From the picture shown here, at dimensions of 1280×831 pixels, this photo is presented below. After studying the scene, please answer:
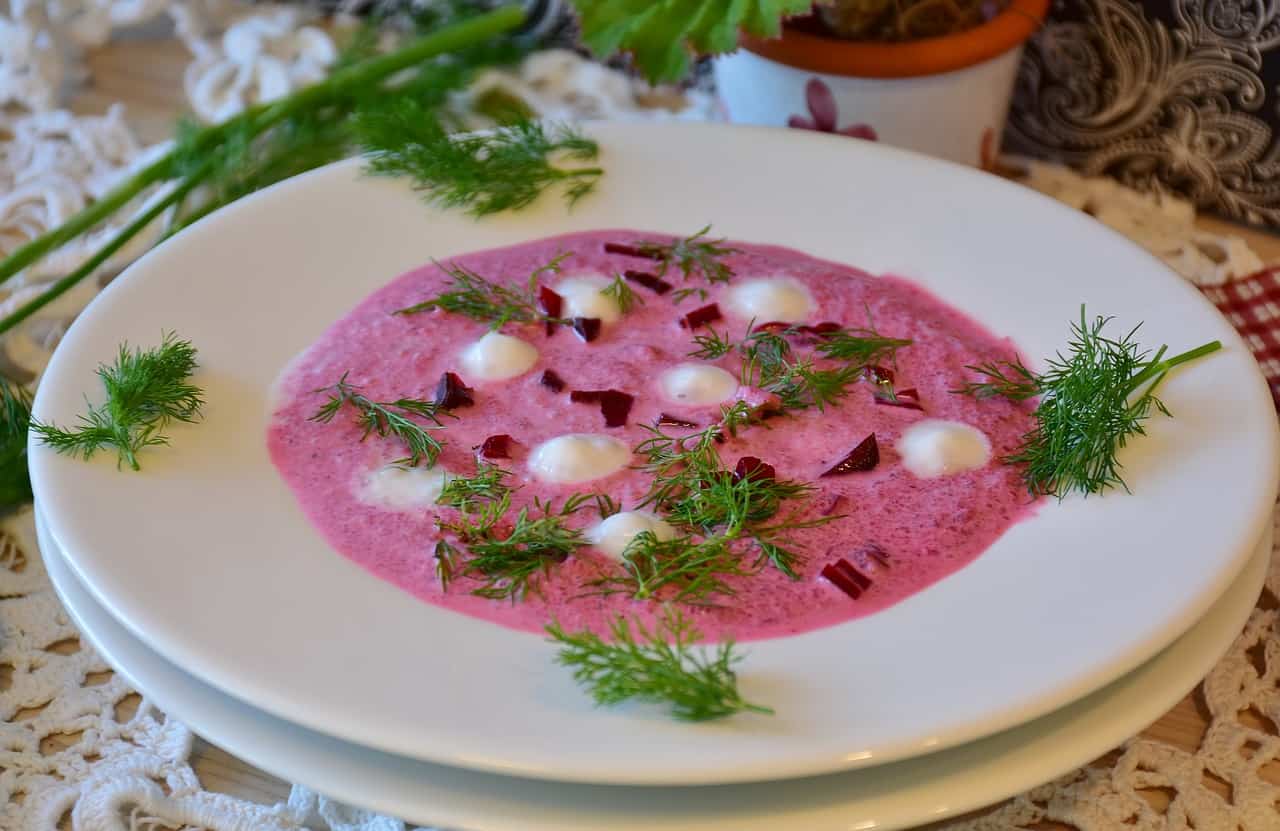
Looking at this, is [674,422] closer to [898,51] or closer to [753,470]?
[753,470]

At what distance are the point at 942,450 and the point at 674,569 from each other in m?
0.42

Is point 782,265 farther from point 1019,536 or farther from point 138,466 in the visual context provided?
point 138,466

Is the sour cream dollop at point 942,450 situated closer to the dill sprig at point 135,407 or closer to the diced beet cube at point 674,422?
the diced beet cube at point 674,422

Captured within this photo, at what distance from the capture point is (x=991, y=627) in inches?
60.7

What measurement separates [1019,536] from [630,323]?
699 millimetres

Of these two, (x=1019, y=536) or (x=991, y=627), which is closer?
(x=991, y=627)

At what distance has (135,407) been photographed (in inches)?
71.4

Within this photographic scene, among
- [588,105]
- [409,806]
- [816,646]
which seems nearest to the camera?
[409,806]

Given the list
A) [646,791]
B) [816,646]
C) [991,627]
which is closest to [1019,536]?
[991,627]

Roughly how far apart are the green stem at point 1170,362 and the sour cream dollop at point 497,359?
83cm

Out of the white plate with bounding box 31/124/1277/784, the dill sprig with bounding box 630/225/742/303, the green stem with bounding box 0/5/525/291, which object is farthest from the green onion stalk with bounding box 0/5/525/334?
the dill sprig with bounding box 630/225/742/303

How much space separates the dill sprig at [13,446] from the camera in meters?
2.03

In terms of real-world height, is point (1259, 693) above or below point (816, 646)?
below

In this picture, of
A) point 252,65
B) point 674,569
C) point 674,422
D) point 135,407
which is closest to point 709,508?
point 674,569
